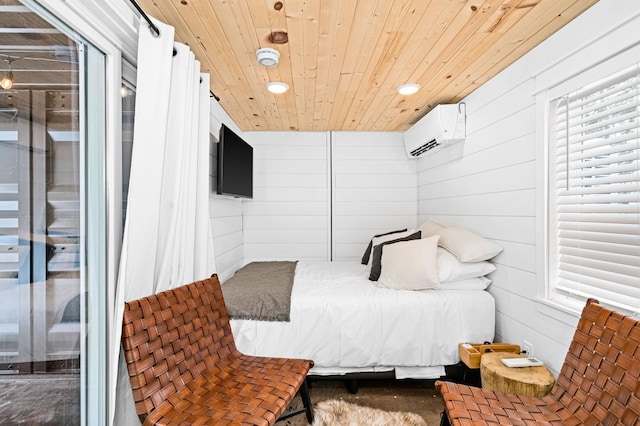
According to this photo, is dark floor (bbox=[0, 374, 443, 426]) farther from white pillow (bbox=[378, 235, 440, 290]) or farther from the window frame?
the window frame

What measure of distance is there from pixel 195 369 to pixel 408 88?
2.43 metres

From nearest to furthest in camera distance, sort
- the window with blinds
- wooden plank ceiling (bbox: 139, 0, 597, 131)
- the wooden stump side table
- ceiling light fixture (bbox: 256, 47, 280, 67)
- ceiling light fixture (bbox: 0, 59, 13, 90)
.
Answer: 1. ceiling light fixture (bbox: 0, 59, 13, 90)
2. the window with blinds
3. wooden plank ceiling (bbox: 139, 0, 597, 131)
4. the wooden stump side table
5. ceiling light fixture (bbox: 256, 47, 280, 67)

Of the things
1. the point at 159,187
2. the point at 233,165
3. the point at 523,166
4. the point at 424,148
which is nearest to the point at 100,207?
the point at 159,187

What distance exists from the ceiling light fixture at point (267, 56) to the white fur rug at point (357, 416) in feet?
7.32

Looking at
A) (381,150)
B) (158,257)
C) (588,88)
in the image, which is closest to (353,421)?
(158,257)

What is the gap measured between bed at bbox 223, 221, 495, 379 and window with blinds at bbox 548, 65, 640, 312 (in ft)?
2.22

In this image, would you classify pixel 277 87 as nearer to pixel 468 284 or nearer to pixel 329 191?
pixel 329 191

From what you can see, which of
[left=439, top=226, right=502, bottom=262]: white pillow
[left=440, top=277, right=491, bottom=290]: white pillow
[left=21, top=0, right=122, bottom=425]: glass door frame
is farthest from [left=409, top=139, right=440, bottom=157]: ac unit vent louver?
[left=21, top=0, right=122, bottom=425]: glass door frame

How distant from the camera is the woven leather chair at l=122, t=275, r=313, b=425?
1.39 metres

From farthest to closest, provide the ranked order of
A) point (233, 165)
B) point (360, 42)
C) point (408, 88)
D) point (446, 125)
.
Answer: point (233, 165)
point (446, 125)
point (408, 88)
point (360, 42)

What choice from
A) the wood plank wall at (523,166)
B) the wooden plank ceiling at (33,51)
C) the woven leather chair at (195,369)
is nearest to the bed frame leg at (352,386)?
the woven leather chair at (195,369)

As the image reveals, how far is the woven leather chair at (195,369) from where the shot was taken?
4.57ft

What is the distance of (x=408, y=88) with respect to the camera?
2721 millimetres

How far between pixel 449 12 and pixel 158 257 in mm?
1901
